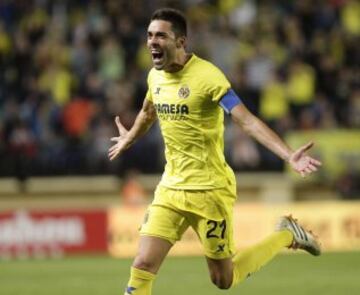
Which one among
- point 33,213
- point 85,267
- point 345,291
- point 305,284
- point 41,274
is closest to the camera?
point 345,291

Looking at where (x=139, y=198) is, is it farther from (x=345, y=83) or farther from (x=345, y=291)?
(x=345, y=291)

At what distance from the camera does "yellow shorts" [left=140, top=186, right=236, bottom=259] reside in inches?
342

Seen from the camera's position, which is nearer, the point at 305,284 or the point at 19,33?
the point at 305,284

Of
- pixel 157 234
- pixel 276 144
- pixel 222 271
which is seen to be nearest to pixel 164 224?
pixel 157 234

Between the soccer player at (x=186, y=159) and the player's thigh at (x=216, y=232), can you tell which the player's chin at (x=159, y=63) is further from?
the player's thigh at (x=216, y=232)

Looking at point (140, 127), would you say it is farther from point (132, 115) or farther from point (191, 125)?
point (132, 115)

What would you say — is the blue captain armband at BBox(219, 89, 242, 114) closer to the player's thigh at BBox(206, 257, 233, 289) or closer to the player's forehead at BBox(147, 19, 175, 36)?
the player's forehead at BBox(147, 19, 175, 36)

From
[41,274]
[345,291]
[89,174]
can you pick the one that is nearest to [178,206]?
[345,291]

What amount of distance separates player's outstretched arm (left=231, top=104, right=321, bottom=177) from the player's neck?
1.96 feet

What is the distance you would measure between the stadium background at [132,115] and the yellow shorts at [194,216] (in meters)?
9.06

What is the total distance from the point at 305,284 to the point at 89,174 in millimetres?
7570

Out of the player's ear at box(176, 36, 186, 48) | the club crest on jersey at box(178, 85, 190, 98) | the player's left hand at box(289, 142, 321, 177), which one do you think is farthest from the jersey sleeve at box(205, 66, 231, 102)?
the player's left hand at box(289, 142, 321, 177)

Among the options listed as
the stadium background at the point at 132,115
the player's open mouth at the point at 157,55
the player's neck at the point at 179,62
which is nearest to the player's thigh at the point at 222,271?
the player's neck at the point at 179,62

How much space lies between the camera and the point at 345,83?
21125 millimetres
